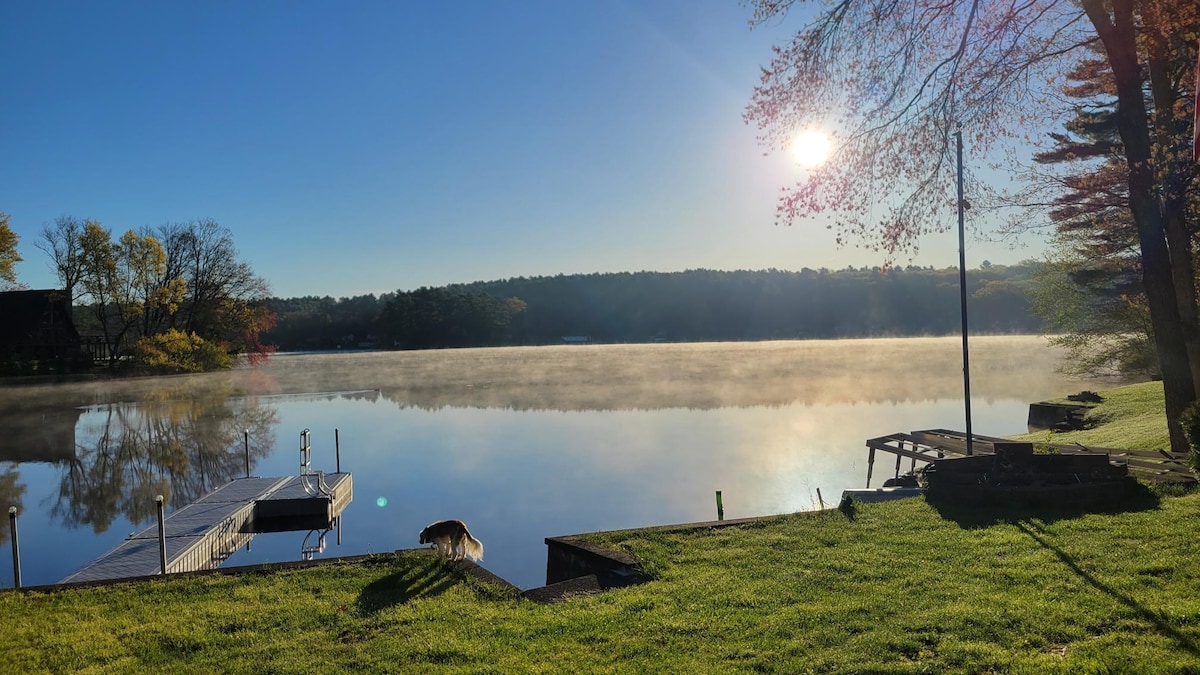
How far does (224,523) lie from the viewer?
11516 mm

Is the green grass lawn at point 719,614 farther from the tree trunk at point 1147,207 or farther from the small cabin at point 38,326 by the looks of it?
the small cabin at point 38,326

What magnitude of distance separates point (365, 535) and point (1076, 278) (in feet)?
82.3

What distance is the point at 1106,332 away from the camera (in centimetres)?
2662

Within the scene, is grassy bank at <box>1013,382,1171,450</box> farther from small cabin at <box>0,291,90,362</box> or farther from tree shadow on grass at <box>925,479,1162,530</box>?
small cabin at <box>0,291,90,362</box>

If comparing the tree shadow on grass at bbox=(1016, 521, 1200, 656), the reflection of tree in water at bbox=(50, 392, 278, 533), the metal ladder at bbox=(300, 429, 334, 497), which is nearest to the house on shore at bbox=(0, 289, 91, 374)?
the reflection of tree in water at bbox=(50, 392, 278, 533)

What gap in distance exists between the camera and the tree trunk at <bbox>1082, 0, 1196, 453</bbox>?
9750 mm

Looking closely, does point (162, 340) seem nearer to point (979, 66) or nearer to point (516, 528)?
point (516, 528)

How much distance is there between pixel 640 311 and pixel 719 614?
11068 cm

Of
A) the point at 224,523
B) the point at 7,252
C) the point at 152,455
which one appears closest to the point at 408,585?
the point at 224,523

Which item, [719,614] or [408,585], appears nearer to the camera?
[719,614]

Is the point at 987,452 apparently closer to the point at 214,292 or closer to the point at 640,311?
the point at 214,292

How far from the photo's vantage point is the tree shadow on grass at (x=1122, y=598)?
12.9 feet

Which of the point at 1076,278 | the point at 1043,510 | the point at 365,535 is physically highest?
the point at 1076,278

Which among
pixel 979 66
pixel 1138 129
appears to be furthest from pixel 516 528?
pixel 1138 129
